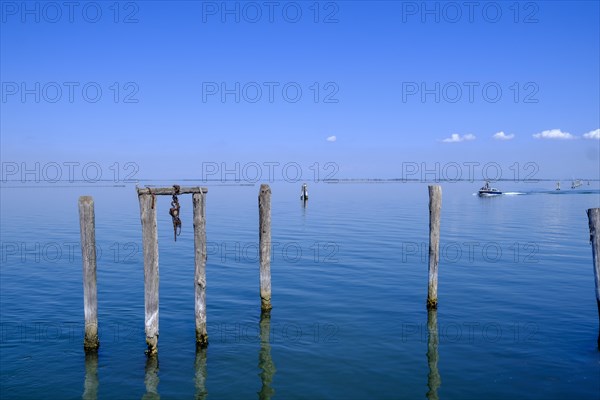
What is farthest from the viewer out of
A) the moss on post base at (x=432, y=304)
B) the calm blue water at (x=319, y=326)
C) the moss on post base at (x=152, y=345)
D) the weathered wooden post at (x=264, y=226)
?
the moss on post base at (x=432, y=304)

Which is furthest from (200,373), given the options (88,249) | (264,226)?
(264,226)

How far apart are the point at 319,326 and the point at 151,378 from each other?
→ 202 inches

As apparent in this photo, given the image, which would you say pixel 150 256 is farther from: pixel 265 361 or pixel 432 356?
pixel 432 356

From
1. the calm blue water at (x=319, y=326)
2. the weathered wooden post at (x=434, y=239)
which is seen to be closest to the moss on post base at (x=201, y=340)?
the calm blue water at (x=319, y=326)

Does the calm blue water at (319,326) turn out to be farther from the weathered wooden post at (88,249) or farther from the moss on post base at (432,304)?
the weathered wooden post at (88,249)

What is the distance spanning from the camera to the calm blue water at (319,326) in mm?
11109

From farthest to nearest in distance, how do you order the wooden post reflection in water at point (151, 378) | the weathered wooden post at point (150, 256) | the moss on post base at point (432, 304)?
the moss on post base at point (432, 304) < the weathered wooden post at point (150, 256) < the wooden post reflection in water at point (151, 378)

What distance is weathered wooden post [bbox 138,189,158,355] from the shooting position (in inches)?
460

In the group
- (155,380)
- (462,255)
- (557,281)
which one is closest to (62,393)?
(155,380)

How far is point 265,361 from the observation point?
12438 millimetres

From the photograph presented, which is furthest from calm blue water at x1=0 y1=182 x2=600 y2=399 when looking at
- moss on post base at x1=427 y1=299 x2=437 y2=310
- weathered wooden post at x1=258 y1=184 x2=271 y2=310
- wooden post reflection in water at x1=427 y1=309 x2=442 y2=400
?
weathered wooden post at x1=258 y1=184 x2=271 y2=310

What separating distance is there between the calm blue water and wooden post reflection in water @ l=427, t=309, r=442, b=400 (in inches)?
1.6

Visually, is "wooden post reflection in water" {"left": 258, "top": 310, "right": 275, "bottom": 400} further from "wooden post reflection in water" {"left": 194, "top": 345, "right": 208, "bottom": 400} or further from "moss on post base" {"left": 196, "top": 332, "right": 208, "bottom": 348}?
"moss on post base" {"left": 196, "top": 332, "right": 208, "bottom": 348}

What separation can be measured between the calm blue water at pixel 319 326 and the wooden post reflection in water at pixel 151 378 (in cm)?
4
